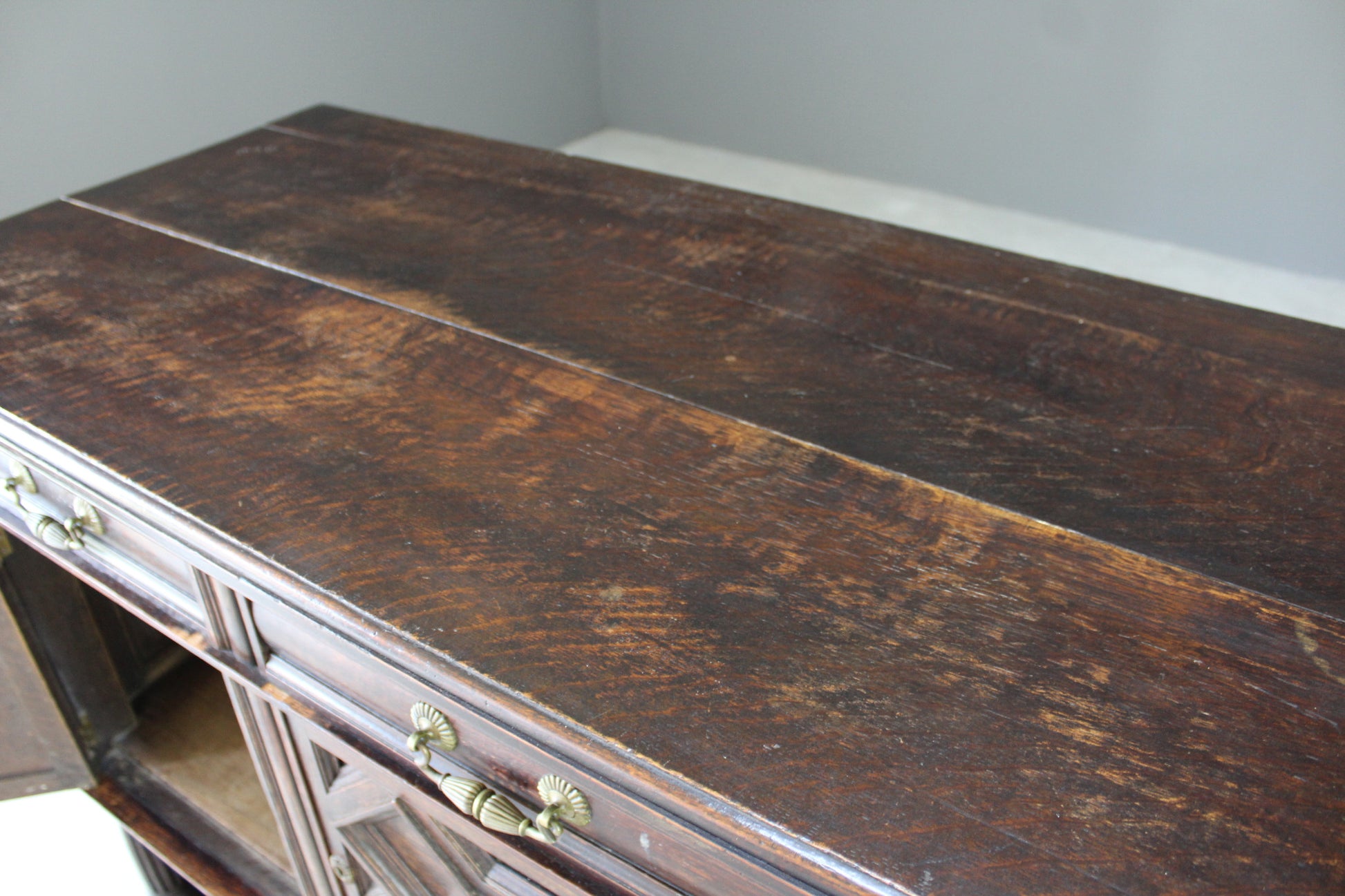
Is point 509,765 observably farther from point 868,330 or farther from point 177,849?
point 177,849

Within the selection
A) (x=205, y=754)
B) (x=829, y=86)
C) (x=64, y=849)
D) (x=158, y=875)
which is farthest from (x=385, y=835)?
(x=829, y=86)

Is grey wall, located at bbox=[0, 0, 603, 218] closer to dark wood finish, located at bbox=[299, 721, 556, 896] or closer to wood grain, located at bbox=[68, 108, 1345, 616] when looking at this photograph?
wood grain, located at bbox=[68, 108, 1345, 616]

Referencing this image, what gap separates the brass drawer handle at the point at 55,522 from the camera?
917 millimetres

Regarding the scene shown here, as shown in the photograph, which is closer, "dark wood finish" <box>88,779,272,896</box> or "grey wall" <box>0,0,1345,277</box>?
"dark wood finish" <box>88,779,272,896</box>

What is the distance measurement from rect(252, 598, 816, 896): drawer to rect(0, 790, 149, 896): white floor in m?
0.80

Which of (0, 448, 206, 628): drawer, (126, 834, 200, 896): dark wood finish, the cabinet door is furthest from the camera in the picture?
(126, 834, 200, 896): dark wood finish

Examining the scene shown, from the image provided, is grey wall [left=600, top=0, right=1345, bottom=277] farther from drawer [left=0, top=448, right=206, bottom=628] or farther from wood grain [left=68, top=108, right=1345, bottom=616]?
drawer [left=0, top=448, right=206, bottom=628]

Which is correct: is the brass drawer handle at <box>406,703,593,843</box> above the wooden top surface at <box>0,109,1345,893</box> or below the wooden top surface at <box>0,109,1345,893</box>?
below

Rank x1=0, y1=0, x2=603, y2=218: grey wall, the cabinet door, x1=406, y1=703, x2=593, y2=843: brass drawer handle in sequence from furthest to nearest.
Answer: x1=0, y1=0, x2=603, y2=218: grey wall → the cabinet door → x1=406, y1=703, x2=593, y2=843: brass drawer handle

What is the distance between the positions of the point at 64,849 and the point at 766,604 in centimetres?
131

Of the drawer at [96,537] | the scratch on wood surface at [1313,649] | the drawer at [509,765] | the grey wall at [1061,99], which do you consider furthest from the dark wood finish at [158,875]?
the grey wall at [1061,99]

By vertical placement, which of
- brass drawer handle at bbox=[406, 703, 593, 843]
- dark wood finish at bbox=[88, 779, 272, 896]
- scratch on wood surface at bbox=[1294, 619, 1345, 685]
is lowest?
dark wood finish at bbox=[88, 779, 272, 896]

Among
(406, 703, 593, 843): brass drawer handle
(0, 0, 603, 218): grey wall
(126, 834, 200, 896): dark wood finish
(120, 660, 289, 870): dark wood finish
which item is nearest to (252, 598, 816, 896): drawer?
(406, 703, 593, 843): brass drawer handle

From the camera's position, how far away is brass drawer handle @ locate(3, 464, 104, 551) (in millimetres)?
917
